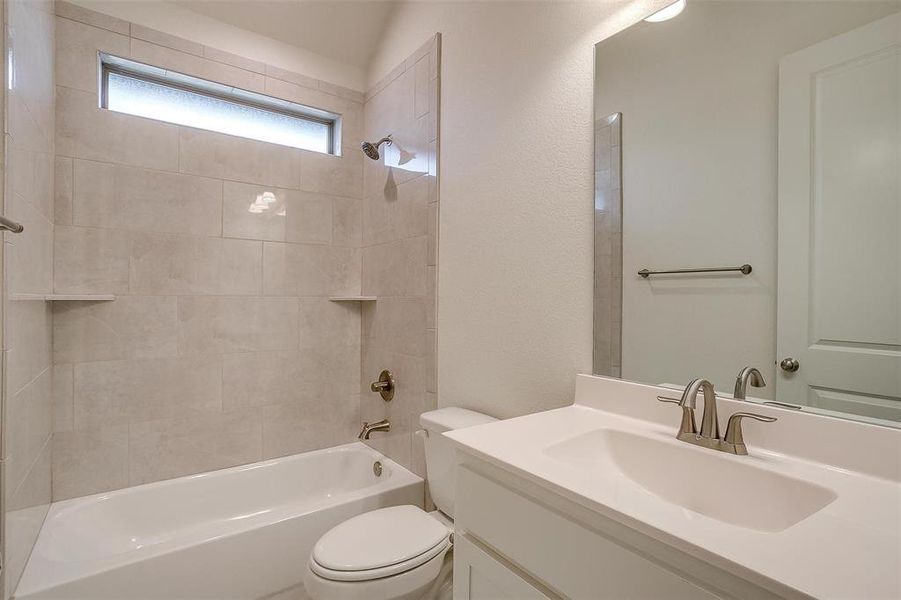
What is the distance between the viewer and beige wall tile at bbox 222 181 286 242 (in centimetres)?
215

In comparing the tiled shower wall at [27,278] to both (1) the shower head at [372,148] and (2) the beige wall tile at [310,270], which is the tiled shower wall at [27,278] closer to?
(2) the beige wall tile at [310,270]

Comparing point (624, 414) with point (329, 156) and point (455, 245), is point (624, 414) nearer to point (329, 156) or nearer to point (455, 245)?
point (455, 245)

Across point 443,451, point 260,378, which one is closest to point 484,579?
point 443,451

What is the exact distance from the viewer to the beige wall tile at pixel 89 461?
1.80m

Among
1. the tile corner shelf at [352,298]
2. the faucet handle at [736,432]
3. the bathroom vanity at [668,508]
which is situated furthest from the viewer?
the tile corner shelf at [352,298]

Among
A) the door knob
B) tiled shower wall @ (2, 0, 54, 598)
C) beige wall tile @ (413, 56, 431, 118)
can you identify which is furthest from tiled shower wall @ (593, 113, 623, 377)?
tiled shower wall @ (2, 0, 54, 598)

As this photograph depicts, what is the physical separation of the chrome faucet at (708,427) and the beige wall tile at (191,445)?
6.54 feet

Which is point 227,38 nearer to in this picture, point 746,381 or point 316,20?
point 316,20

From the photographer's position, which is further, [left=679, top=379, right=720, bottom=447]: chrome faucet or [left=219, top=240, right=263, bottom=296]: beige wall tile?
[left=219, top=240, right=263, bottom=296]: beige wall tile

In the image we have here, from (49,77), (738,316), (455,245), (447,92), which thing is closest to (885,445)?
(738,316)

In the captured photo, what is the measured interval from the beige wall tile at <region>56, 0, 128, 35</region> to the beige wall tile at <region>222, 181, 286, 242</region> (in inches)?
29.3

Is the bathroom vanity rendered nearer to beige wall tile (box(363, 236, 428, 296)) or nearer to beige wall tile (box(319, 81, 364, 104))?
beige wall tile (box(363, 236, 428, 296))

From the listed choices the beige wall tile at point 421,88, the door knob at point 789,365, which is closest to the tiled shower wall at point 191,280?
the beige wall tile at point 421,88

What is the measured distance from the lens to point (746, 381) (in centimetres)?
99
